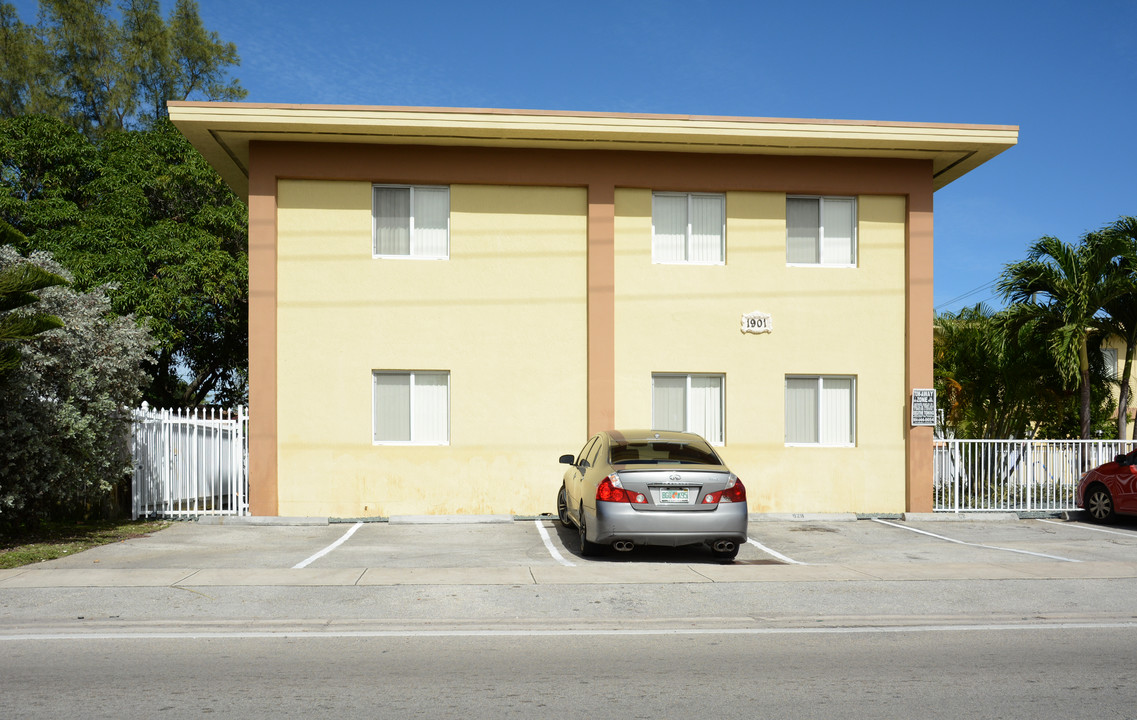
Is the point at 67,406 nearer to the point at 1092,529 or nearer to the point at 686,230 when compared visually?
the point at 686,230

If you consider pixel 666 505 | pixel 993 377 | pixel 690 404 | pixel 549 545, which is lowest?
pixel 549 545

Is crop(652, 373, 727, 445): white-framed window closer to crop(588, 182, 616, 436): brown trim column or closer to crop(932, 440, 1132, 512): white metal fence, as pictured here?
crop(588, 182, 616, 436): brown trim column

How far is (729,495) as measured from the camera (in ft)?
34.9

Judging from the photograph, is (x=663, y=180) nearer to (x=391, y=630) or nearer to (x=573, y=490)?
(x=573, y=490)

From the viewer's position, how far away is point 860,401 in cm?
1605

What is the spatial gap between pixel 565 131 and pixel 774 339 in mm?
5064

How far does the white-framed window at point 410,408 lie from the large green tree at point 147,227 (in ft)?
25.7

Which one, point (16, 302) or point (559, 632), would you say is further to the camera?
point (16, 302)

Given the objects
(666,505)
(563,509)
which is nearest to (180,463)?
(563,509)

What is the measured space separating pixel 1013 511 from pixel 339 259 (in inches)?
502

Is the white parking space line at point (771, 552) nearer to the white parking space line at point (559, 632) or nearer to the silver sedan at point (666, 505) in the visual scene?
the silver sedan at point (666, 505)

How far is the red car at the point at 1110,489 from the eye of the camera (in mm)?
Result: 15547

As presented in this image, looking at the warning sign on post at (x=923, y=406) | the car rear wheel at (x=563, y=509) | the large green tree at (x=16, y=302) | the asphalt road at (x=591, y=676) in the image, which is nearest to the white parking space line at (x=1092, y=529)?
the warning sign on post at (x=923, y=406)

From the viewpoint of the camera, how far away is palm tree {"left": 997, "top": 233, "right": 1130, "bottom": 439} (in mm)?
17469
